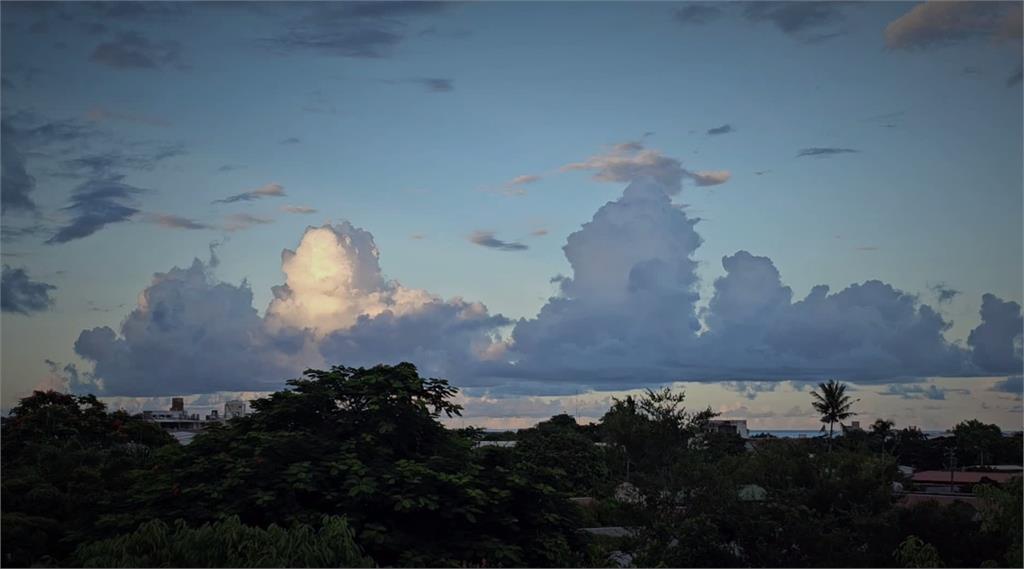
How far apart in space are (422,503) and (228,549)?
20.3ft

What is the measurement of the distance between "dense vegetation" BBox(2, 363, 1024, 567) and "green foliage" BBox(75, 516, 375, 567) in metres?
0.06

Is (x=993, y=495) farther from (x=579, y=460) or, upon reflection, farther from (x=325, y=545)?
A: (x=579, y=460)

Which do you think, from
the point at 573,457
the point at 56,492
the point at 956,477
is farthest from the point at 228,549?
the point at 956,477

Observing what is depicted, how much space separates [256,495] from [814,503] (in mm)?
19072

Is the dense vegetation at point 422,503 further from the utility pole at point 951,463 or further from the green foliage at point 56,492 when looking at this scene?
the utility pole at point 951,463

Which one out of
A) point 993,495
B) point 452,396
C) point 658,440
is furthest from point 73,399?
point 993,495

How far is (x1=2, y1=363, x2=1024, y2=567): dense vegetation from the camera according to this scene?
2748 centimetres

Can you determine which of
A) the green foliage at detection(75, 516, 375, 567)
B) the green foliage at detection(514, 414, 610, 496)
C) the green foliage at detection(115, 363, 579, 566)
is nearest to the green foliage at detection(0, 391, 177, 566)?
the green foliage at detection(115, 363, 579, 566)

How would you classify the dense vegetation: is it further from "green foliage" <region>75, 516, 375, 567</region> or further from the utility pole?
the utility pole

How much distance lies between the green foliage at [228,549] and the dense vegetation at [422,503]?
6 cm

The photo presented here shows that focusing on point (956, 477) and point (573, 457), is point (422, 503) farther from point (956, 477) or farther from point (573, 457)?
point (956, 477)

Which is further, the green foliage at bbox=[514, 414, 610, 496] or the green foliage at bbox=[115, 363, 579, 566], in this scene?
the green foliage at bbox=[514, 414, 610, 496]

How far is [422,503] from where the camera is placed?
27.0m

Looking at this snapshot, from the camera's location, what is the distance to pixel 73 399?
169ft
